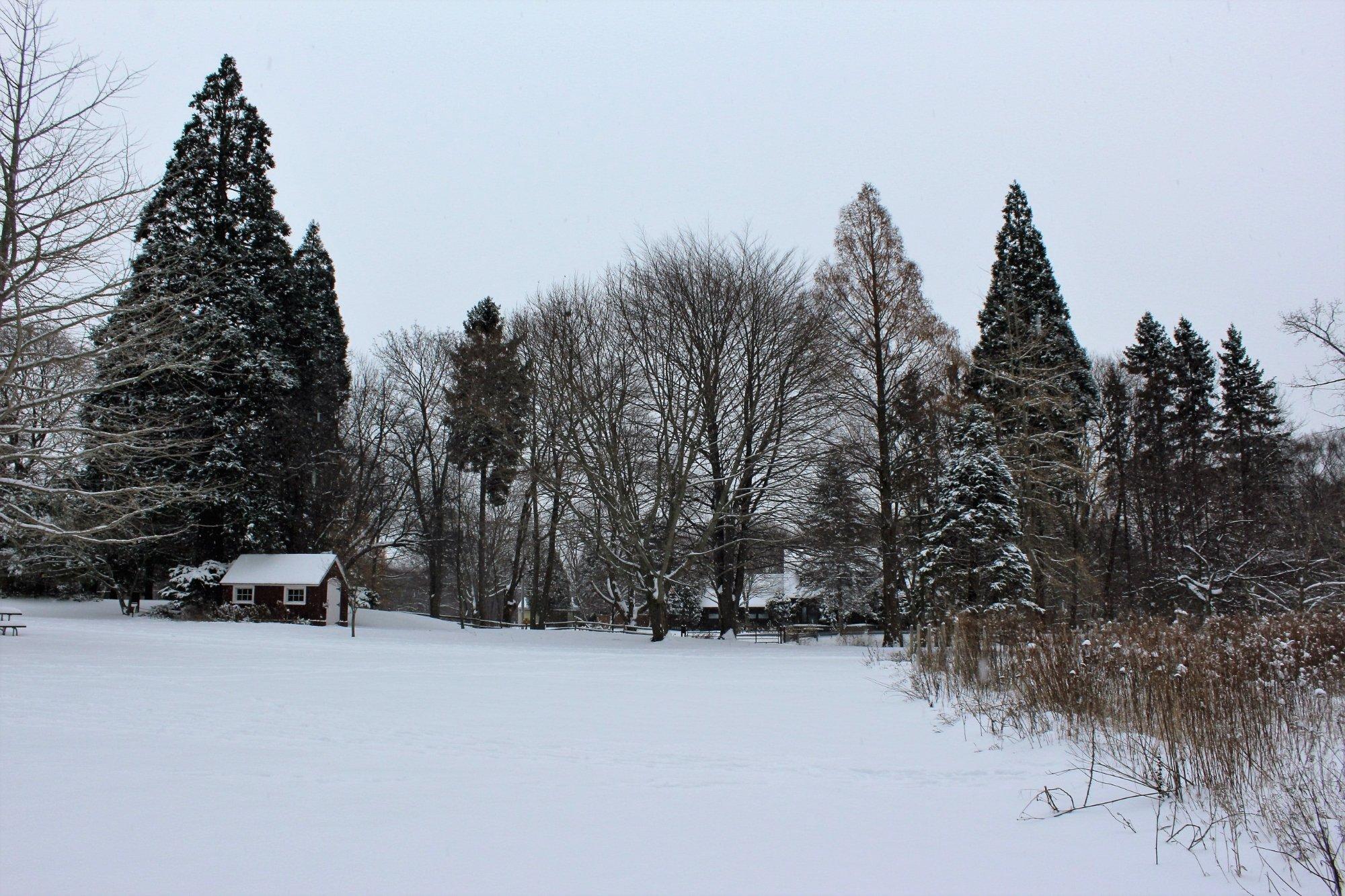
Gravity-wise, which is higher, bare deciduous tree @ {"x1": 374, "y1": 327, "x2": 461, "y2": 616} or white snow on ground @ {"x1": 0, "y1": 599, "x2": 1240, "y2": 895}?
bare deciduous tree @ {"x1": 374, "y1": 327, "x2": 461, "y2": 616}

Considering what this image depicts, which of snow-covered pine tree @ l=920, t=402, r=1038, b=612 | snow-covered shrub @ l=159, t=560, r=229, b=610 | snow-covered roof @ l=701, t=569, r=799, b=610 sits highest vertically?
snow-covered pine tree @ l=920, t=402, r=1038, b=612

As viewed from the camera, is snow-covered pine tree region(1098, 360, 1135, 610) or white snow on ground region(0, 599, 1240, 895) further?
snow-covered pine tree region(1098, 360, 1135, 610)

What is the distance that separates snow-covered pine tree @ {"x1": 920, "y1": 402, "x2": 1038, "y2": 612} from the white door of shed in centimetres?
2626

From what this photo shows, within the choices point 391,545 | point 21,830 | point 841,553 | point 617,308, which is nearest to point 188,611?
point 391,545

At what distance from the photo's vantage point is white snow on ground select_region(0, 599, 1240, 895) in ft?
12.9

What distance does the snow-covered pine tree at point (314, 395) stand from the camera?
37781mm

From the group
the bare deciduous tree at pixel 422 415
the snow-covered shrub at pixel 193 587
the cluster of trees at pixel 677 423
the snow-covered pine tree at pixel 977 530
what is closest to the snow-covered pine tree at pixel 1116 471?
the cluster of trees at pixel 677 423

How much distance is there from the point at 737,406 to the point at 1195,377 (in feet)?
69.6

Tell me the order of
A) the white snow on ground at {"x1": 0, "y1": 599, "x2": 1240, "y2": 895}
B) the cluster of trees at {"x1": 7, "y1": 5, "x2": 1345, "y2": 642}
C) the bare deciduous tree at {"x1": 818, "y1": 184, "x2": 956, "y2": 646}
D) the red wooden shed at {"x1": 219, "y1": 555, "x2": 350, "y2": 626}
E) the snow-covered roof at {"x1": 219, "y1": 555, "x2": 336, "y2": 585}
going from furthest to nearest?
the red wooden shed at {"x1": 219, "y1": 555, "x2": 350, "y2": 626}, the snow-covered roof at {"x1": 219, "y1": 555, "x2": 336, "y2": 585}, the bare deciduous tree at {"x1": 818, "y1": 184, "x2": 956, "y2": 646}, the cluster of trees at {"x1": 7, "y1": 5, "x2": 1345, "y2": 642}, the white snow on ground at {"x1": 0, "y1": 599, "x2": 1240, "y2": 895}

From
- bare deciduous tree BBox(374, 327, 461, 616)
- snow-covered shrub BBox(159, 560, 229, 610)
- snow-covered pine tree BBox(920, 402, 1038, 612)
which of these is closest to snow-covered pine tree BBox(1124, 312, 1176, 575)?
snow-covered pine tree BBox(920, 402, 1038, 612)

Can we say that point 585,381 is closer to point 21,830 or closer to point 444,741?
point 444,741

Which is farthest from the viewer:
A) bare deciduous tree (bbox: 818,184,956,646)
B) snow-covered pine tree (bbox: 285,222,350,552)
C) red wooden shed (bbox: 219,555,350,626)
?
snow-covered pine tree (bbox: 285,222,350,552)

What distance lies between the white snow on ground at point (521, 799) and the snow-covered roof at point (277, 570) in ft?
80.7

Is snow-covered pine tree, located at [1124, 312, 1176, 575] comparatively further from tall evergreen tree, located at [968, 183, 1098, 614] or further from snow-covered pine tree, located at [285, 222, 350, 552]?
snow-covered pine tree, located at [285, 222, 350, 552]
